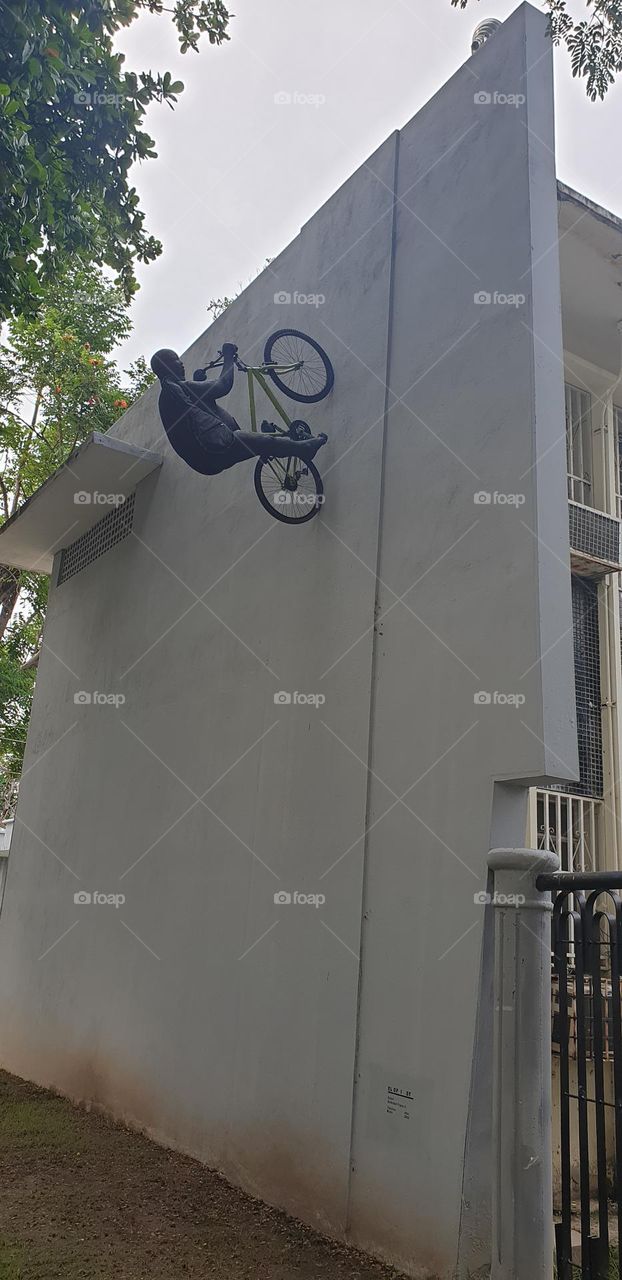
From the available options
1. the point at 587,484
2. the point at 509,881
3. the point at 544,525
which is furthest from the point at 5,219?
the point at 587,484

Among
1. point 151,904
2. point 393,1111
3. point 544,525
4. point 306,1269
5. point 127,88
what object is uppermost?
point 127,88

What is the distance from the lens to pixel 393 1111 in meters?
3.55

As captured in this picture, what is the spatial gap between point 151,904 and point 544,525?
144 inches

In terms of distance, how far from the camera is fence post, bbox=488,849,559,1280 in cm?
286

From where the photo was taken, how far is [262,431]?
5.00 meters

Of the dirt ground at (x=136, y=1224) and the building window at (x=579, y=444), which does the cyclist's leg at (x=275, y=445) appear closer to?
the building window at (x=579, y=444)

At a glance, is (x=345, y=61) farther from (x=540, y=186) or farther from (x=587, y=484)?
(x=587, y=484)

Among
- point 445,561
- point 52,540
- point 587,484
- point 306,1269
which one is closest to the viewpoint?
point 306,1269

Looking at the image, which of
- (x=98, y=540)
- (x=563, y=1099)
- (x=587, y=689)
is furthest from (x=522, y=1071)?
(x=98, y=540)

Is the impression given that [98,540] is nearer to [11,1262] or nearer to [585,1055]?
[11,1262]
